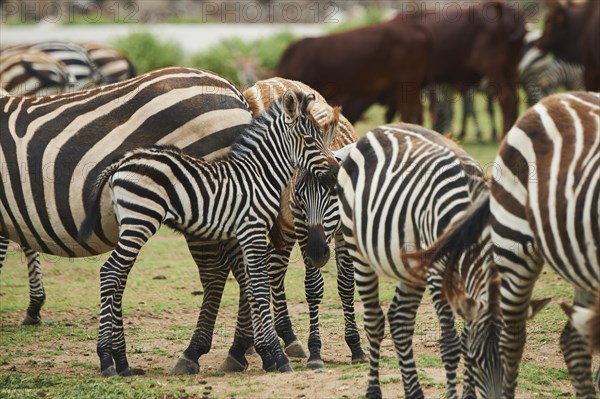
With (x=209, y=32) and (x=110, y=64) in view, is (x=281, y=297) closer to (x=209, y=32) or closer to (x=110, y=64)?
(x=110, y=64)

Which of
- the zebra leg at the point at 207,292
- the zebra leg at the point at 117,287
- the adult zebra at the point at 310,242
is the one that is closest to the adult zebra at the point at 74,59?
the adult zebra at the point at 310,242

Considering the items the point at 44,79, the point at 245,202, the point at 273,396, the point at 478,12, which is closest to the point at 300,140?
the point at 245,202

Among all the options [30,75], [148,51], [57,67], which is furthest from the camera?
[148,51]

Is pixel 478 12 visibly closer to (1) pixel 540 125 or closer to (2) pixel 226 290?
(2) pixel 226 290

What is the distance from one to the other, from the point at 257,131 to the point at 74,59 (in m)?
11.0

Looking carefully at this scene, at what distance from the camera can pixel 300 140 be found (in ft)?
28.6

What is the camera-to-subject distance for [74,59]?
19109mm

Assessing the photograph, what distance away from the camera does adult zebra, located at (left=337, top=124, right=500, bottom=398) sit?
698cm

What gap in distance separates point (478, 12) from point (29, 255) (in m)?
13.6

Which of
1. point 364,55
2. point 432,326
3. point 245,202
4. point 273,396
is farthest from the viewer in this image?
point 364,55

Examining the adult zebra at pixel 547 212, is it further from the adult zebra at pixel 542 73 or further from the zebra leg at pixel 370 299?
the adult zebra at pixel 542 73

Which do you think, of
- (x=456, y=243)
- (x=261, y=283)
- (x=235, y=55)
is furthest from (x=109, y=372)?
(x=235, y=55)

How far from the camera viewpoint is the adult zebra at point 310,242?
8727 mm

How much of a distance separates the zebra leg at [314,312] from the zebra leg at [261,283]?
1.10 ft
